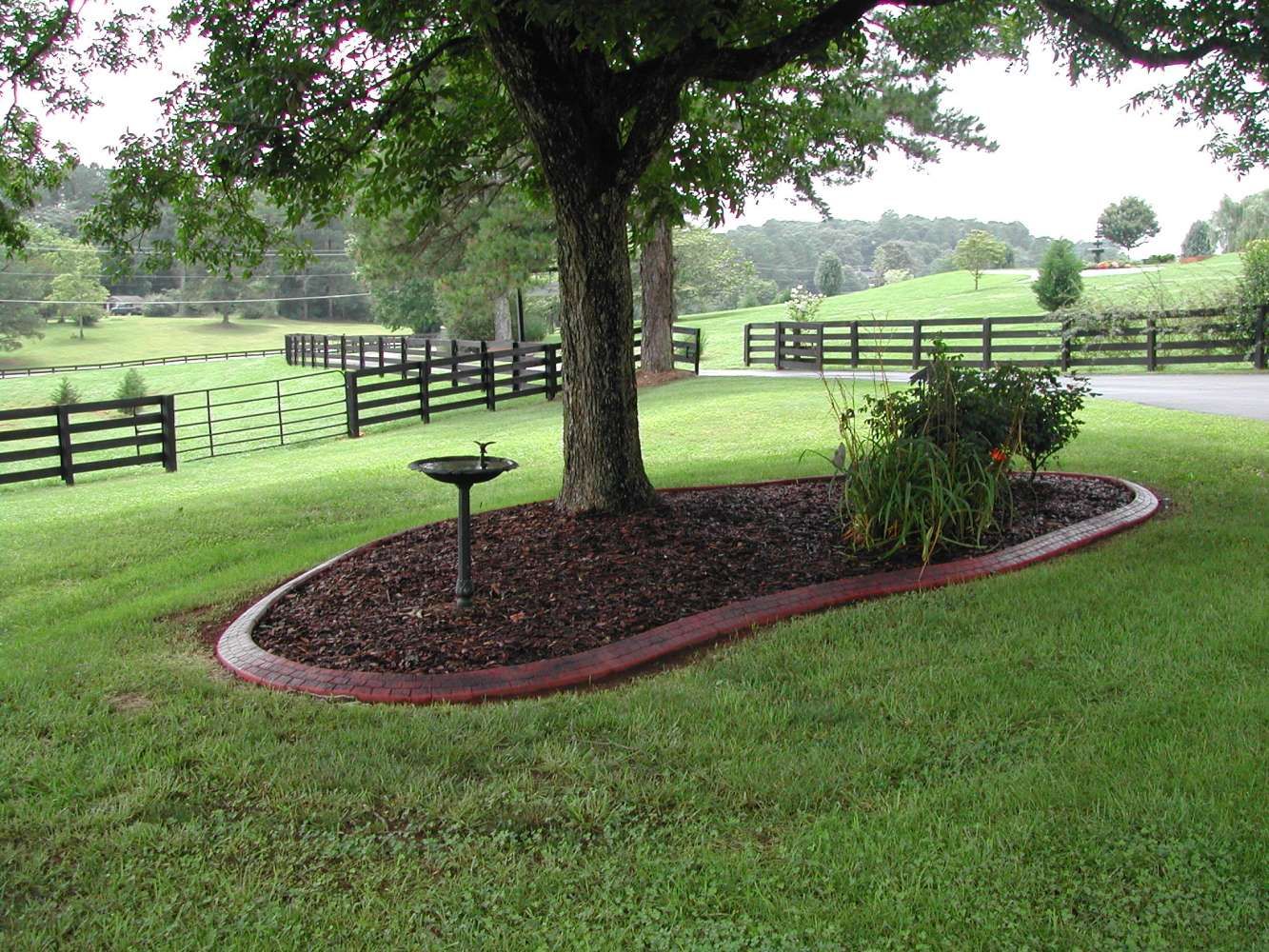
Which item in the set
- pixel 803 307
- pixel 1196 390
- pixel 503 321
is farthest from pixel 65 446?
pixel 803 307

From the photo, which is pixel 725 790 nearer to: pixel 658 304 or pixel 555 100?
pixel 555 100

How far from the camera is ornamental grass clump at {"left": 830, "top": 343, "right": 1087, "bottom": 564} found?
245 inches

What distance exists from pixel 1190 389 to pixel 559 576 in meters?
A: 15.0

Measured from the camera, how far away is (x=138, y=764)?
150 inches

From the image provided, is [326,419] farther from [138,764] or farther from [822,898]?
[822,898]

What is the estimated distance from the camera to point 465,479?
5215 mm

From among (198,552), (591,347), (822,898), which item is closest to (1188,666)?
(822,898)

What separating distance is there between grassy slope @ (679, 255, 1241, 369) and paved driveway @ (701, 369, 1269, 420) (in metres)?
4.09

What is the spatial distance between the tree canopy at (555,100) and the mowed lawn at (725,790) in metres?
2.92

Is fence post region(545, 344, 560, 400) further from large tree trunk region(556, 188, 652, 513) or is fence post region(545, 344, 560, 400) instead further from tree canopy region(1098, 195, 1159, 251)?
tree canopy region(1098, 195, 1159, 251)

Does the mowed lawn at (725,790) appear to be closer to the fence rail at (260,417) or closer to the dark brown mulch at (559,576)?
the dark brown mulch at (559,576)

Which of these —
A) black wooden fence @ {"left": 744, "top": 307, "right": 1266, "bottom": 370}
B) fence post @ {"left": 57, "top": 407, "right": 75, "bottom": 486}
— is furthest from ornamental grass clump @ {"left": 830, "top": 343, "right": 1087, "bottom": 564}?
fence post @ {"left": 57, "top": 407, "right": 75, "bottom": 486}

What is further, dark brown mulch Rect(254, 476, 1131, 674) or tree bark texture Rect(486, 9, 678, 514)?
tree bark texture Rect(486, 9, 678, 514)

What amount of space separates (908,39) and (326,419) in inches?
728
